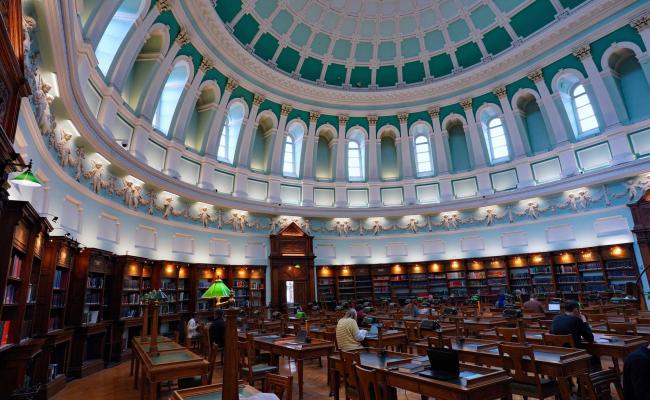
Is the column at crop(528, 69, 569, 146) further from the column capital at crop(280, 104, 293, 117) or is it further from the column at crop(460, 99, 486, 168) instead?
the column capital at crop(280, 104, 293, 117)

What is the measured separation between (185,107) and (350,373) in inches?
519

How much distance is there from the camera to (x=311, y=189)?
19.7m

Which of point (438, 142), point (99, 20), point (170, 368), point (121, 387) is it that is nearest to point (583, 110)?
point (438, 142)

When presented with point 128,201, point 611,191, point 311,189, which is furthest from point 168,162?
point 611,191

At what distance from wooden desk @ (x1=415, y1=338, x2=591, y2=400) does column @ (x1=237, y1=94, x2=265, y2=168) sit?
14054 millimetres

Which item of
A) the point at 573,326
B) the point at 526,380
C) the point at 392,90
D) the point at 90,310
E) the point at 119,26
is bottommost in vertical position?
the point at 526,380

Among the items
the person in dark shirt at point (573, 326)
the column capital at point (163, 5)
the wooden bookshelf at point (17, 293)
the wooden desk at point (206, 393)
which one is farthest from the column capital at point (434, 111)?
the wooden desk at point (206, 393)

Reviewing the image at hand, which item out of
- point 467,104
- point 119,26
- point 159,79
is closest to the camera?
point 119,26

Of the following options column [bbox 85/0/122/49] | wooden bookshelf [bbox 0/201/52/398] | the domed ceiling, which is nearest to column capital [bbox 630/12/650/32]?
the domed ceiling

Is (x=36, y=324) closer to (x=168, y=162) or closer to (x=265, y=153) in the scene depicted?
(x=168, y=162)

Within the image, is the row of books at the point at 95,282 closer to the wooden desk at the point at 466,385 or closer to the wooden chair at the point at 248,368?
the wooden chair at the point at 248,368

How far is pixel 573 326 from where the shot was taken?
5375 mm

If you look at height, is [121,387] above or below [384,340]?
below

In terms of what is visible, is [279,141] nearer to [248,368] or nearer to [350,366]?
[248,368]
